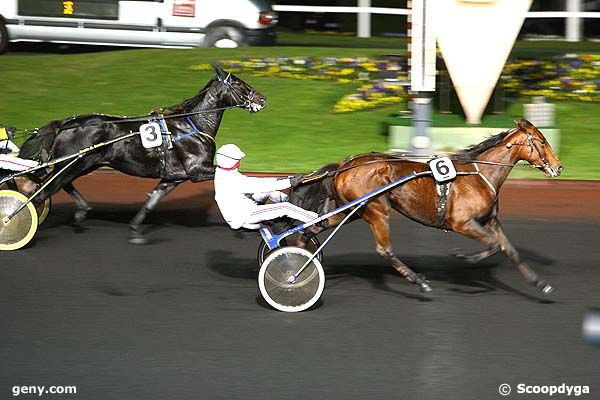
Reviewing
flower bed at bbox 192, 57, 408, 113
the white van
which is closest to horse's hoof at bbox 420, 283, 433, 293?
flower bed at bbox 192, 57, 408, 113

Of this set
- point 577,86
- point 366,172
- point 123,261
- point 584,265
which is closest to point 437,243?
point 584,265

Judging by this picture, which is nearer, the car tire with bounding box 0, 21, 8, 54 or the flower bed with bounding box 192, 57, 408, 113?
the flower bed with bounding box 192, 57, 408, 113

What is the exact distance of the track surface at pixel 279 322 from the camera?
24.4 feet

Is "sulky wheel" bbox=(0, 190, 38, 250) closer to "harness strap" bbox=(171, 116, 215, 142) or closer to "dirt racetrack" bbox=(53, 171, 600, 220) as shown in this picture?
"harness strap" bbox=(171, 116, 215, 142)

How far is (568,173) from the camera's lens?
49.0 ft

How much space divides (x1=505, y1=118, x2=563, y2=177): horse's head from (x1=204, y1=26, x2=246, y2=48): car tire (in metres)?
12.7

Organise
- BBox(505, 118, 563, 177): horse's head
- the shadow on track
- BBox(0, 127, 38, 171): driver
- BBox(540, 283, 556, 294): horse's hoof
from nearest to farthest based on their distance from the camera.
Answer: BBox(540, 283, 556, 294): horse's hoof, BBox(505, 118, 563, 177): horse's head, the shadow on track, BBox(0, 127, 38, 171): driver

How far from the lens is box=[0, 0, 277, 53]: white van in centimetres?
2125

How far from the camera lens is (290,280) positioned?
8906 mm

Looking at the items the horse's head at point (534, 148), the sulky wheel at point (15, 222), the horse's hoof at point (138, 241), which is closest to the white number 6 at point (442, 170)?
the horse's head at point (534, 148)

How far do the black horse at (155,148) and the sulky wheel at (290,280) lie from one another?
2.69 metres

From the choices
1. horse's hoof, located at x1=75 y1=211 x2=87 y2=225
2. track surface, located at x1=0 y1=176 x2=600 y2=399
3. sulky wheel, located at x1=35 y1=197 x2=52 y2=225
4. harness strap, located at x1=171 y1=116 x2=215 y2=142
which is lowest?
track surface, located at x1=0 y1=176 x2=600 y2=399

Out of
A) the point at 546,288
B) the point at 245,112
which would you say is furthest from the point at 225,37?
the point at 546,288

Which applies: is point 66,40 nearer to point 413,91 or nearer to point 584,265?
point 413,91
